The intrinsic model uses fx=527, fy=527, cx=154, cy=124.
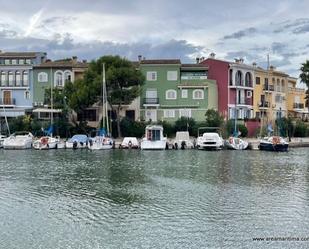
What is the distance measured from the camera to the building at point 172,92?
78.9 meters

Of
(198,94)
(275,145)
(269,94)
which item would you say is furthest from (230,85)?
(275,145)

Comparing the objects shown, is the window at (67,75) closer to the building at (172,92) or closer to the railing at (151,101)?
the building at (172,92)

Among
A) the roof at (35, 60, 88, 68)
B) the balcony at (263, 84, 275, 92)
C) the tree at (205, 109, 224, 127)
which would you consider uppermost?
the roof at (35, 60, 88, 68)

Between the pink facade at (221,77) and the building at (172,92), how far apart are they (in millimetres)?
3315

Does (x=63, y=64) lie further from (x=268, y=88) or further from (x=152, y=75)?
(x=268, y=88)

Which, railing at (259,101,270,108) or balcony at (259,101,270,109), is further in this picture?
railing at (259,101,270,108)

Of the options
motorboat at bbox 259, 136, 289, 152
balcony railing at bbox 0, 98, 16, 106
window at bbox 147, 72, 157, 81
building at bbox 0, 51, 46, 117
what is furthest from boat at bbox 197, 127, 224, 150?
balcony railing at bbox 0, 98, 16, 106

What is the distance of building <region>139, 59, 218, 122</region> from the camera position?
259ft

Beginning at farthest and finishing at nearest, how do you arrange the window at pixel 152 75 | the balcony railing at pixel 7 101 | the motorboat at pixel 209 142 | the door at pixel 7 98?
the door at pixel 7 98
the balcony railing at pixel 7 101
the window at pixel 152 75
the motorboat at pixel 209 142

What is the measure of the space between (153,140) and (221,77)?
2413 centimetres

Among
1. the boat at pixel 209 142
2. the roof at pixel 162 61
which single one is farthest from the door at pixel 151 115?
the boat at pixel 209 142

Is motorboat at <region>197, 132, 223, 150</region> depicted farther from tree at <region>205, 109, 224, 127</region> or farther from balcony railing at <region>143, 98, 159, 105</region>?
balcony railing at <region>143, 98, 159, 105</region>

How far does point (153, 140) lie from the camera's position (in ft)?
206

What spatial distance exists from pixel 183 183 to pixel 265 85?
60252 millimetres
